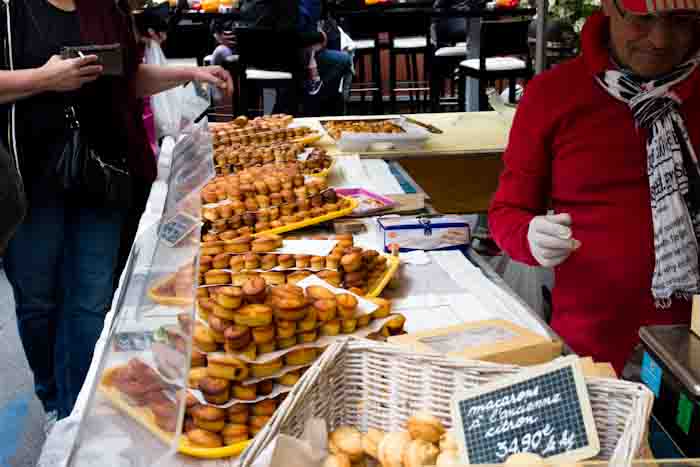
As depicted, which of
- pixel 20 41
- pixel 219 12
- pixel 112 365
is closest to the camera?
pixel 112 365

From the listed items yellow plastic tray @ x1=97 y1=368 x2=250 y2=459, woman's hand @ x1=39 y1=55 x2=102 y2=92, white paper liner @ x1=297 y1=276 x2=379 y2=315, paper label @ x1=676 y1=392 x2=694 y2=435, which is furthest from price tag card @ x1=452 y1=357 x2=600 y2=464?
woman's hand @ x1=39 y1=55 x2=102 y2=92

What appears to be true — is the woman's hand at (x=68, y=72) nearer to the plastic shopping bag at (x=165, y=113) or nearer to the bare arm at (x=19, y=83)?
the bare arm at (x=19, y=83)

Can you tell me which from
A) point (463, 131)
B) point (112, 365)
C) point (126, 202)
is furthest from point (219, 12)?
point (112, 365)

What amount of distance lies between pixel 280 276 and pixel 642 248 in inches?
33.3

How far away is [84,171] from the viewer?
230cm

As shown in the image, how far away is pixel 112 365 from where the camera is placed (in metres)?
1.09

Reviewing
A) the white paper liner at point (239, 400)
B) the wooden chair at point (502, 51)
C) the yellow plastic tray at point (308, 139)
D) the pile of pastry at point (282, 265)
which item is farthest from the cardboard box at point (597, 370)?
the wooden chair at point (502, 51)

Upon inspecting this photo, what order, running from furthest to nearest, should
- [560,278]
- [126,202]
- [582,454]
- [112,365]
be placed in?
[126,202] < [560,278] < [112,365] < [582,454]

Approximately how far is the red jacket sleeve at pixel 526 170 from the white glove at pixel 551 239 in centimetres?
16

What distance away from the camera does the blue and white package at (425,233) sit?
2.17 m

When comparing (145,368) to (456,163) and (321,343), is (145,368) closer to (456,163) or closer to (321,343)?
(321,343)

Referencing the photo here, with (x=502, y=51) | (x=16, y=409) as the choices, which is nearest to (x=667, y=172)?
(x=16, y=409)

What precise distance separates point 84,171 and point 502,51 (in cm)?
459

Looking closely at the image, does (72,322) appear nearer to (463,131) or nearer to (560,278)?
(560,278)
